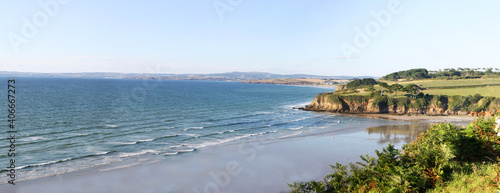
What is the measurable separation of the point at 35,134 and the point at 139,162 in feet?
65.8

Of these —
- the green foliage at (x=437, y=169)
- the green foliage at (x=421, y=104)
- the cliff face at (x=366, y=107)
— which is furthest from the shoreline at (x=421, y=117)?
→ the green foliage at (x=437, y=169)

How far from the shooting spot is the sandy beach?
24188mm

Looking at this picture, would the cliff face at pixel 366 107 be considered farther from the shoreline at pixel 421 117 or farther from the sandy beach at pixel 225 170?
the sandy beach at pixel 225 170

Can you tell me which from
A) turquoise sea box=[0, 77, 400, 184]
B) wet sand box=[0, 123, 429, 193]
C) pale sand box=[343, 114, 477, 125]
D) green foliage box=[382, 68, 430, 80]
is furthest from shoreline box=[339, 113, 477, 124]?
green foliage box=[382, 68, 430, 80]

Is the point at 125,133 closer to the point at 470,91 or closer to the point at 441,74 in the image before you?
the point at 470,91

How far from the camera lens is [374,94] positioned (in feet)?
272

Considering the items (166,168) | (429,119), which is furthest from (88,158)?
(429,119)

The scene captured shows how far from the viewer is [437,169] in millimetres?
13133

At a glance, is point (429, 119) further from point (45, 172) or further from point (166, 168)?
point (45, 172)

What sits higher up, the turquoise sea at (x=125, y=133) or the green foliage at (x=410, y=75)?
the green foliage at (x=410, y=75)

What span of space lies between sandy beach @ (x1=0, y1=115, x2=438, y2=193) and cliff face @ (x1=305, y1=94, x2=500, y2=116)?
37499 mm

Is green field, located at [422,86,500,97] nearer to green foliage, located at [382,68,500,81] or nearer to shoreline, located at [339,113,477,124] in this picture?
shoreline, located at [339,113,477,124]

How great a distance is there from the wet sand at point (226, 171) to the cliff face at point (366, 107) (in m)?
37.6

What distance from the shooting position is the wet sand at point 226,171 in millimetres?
24188
